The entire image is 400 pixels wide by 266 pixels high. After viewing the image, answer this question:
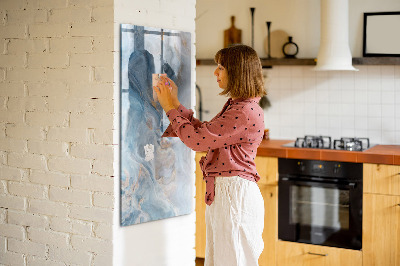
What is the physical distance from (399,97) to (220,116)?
2266 millimetres

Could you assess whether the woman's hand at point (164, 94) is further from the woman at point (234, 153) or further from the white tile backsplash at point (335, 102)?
the white tile backsplash at point (335, 102)

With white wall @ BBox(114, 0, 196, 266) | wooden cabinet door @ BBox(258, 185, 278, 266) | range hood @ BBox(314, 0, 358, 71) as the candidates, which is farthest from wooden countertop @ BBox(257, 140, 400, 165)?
white wall @ BBox(114, 0, 196, 266)

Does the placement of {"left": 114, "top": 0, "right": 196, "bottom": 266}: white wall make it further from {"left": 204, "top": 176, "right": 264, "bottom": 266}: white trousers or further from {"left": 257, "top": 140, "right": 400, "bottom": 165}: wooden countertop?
{"left": 257, "top": 140, "right": 400, "bottom": 165}: wooden countertop

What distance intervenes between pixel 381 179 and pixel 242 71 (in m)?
1.69

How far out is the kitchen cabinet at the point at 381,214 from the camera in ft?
12.8

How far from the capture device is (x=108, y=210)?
290 cm

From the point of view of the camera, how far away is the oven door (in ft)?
13.3

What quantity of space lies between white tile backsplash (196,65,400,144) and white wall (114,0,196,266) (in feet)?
5.91

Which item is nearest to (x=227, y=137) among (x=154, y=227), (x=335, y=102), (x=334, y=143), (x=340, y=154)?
(x=154, y=227)

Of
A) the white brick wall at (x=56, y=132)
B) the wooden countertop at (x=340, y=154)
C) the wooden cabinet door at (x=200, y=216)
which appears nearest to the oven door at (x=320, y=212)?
the wooden countertop at (x=340, y=154)

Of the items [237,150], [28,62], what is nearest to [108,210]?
[237,150]

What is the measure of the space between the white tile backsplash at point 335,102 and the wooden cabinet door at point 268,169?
2.18 ft

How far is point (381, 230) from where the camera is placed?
13.0 feet

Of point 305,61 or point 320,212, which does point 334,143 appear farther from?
point 305,61
